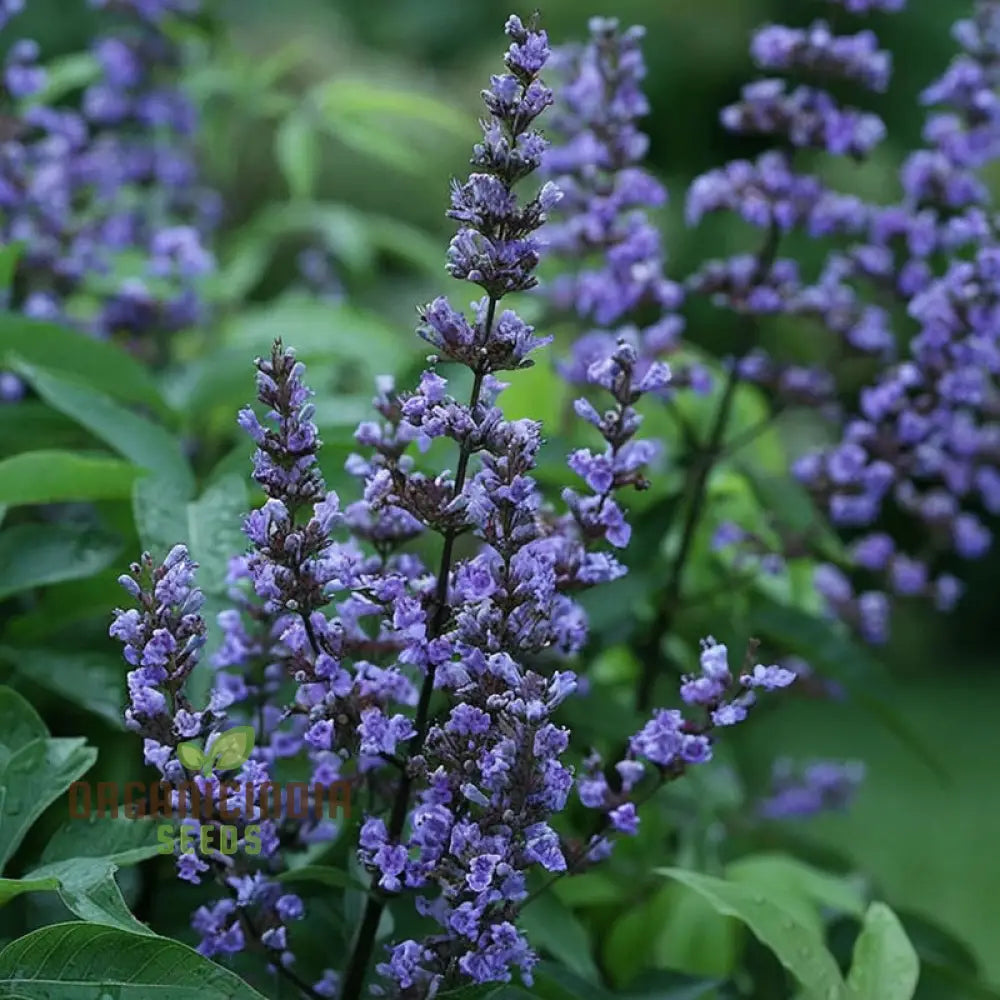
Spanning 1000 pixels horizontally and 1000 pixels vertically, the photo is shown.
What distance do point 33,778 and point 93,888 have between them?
6.3 inches

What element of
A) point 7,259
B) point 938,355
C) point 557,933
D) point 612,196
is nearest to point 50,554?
point 7,259

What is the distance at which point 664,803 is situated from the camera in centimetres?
183

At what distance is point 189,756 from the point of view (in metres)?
1.08

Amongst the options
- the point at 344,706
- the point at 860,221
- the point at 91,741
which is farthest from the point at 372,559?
the point at 860,221

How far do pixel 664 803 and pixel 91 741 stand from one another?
666 millimetres

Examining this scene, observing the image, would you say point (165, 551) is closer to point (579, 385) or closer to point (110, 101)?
point (579, 385)

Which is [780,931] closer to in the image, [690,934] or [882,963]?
[882,963]

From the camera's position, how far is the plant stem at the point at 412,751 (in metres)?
1.09

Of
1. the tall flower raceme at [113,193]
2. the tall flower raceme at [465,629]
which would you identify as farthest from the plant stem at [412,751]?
the tall flower raceme at [113,193]

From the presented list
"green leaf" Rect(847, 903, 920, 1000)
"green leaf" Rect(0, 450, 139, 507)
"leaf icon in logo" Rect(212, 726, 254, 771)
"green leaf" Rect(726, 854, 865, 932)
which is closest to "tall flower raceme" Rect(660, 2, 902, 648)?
"green leaf" Rect(726, 854, 865, 932)

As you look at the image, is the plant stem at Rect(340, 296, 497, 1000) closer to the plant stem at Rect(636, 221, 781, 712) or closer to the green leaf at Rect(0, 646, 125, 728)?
the green leaf at Rect(0, 646, 125, 728)

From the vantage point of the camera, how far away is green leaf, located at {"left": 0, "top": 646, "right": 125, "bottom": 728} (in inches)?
58.8

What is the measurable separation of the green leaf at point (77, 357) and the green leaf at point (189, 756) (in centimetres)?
66

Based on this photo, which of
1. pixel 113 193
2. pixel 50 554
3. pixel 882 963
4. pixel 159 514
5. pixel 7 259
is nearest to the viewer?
pixel 882 963
